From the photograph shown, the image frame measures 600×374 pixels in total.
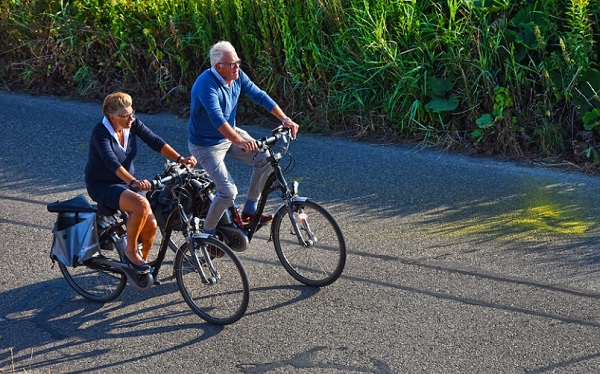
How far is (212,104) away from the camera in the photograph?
7031mm

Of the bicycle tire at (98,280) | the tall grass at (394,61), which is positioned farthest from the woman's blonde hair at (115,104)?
the tall grass at (394,61)

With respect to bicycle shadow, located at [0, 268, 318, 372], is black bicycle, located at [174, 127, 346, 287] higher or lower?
higher

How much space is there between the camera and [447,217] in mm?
8570

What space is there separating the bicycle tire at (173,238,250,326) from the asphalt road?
12cm

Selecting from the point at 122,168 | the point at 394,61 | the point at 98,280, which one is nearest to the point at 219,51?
the point at 122,168

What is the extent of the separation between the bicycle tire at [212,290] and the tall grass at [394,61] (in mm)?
4650

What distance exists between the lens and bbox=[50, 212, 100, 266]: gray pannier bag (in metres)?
6.89

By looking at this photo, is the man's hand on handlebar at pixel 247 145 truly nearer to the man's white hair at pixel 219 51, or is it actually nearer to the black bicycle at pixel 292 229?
the black bicycle at pixel 292 229

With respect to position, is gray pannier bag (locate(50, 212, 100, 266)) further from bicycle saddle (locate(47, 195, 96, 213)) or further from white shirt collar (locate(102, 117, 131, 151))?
white shirt collar (locate(102, 117, 131, 151))

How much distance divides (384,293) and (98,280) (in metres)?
2.19

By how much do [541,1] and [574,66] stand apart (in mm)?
957

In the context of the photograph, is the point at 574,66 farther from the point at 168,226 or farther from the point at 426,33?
the point at 168,226

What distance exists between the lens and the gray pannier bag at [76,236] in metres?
6.89

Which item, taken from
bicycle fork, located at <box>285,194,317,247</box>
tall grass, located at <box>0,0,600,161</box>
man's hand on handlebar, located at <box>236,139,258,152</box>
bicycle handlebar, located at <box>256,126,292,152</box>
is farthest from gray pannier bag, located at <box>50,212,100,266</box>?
tall grass, located at <box>0,0,600,161</box>
